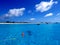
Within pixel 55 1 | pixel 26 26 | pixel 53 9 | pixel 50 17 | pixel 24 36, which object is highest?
pixel 55 1

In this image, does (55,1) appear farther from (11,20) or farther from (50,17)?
(11,20)

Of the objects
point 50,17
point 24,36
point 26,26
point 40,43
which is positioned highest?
point 50,17

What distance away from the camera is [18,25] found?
1761 mm

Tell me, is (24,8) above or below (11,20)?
above

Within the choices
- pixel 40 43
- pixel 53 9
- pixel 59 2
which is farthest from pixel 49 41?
pixel 59 2

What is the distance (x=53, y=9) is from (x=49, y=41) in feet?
1.52

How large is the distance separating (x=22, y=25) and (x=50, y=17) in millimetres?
416

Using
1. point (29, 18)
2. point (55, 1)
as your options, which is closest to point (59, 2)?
point (55, 1)

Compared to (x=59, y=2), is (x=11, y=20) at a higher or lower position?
lower

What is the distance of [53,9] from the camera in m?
1.79

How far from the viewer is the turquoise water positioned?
1.73m

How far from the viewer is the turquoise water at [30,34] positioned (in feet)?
5.67

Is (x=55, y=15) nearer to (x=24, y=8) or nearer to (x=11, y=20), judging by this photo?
(x=24, y=8)

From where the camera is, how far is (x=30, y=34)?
1783mm
